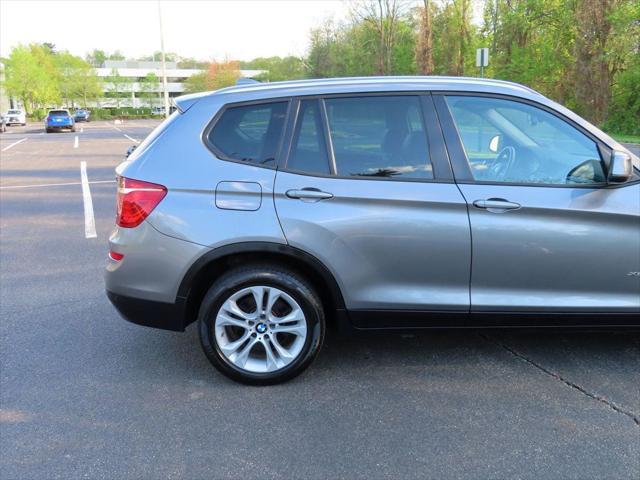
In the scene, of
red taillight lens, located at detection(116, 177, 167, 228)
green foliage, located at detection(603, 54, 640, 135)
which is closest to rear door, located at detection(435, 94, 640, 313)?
red taillight lens, located at detection(116, 177, 167, 228)

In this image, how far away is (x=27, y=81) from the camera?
75.4m

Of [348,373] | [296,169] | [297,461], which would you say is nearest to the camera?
[297,461]

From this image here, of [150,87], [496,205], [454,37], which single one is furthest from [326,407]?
[150,87]

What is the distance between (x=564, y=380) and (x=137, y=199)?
2.82 metres

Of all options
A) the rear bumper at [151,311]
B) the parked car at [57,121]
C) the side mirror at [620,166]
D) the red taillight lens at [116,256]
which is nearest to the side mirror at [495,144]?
the side mirror at [620,166]

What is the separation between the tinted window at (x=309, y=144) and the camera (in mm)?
3365

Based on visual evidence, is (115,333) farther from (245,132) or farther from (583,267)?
(583,267)

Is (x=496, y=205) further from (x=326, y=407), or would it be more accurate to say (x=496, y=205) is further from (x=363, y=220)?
(x=326, y=407)

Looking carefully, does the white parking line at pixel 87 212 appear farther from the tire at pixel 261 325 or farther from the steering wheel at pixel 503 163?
the steering wheel at pixel 503 163

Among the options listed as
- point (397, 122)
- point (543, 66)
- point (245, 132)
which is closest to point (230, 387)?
point (245, 132)

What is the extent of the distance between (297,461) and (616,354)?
2.40 metres

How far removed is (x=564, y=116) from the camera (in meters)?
3.43

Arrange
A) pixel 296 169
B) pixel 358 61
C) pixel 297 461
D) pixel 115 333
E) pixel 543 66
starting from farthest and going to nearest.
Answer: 1. pixel 358 61
2. pixel 543 66
3. pixel 115 333
4. pixel 296 169
5. pixel 297 461

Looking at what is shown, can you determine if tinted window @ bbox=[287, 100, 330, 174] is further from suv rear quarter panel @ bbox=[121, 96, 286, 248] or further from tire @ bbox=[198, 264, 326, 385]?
tire @ bbox=[198, 264, 326, 385]
